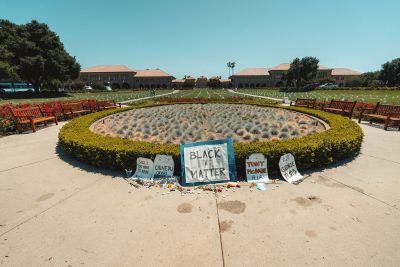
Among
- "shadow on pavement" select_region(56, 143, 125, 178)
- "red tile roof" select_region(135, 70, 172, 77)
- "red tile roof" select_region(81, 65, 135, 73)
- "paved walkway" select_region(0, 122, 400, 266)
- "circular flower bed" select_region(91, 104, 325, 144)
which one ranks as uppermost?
"red tile roof" select_region(81, 65, 135, 73)

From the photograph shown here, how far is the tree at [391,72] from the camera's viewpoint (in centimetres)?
7294

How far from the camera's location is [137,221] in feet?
10.8

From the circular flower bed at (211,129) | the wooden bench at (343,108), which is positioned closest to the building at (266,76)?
the wooden bench at (343,108)

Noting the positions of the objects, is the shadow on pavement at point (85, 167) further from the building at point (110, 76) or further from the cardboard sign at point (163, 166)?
the building at point (110, 76)

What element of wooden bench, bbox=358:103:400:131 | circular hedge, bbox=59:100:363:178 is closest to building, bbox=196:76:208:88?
wooden bench, bbox=358:103:400:131

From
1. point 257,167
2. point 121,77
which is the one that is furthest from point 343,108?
point 121,77

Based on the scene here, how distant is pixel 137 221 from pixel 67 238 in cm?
94

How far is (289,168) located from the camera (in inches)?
189

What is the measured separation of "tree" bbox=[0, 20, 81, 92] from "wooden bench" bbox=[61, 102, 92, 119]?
3051 cm

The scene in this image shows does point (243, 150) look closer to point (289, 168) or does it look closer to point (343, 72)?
point (289, 168)

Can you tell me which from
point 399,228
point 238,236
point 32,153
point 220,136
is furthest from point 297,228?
point 32,153

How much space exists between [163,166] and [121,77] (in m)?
113

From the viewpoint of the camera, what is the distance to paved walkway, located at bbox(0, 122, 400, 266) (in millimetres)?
2627

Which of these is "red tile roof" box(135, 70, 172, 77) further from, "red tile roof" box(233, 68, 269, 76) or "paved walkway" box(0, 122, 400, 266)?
"paved walkway" box(0, 122, 400, 266)
